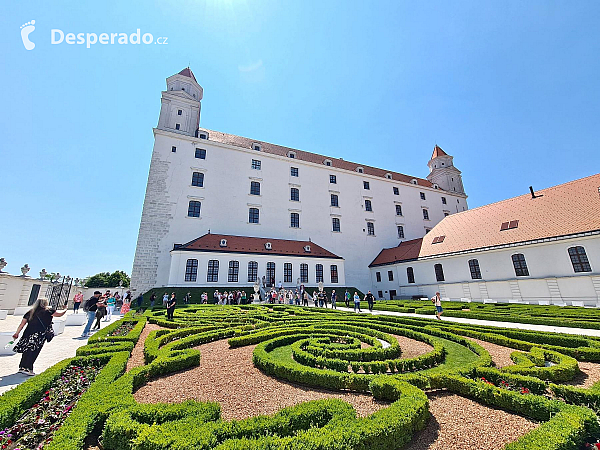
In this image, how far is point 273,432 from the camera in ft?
10.6

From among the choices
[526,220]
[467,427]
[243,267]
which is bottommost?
[467,427]

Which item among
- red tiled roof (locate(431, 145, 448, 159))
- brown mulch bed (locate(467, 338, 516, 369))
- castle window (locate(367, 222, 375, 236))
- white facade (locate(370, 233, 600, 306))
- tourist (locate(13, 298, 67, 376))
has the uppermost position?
red tiled roof (locate(431, 145, 448, 159))

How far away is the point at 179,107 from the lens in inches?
1378

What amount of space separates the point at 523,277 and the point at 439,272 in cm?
771

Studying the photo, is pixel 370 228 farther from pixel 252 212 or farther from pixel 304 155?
pixel 252 212

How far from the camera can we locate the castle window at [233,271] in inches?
1104

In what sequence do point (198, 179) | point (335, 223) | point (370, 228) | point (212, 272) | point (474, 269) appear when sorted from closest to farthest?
point (474, 269) < point (212, 272) < point (198, 179) < point (335, 223) < point (370, 228)

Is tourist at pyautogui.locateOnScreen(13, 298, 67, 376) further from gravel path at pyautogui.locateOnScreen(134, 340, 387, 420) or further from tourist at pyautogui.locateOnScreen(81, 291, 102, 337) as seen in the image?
tourist at pyautogui.locateOnScreen(81, 291, 102, 337)

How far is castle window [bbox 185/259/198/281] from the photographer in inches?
1044

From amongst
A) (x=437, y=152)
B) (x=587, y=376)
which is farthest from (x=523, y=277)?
A: (x=437, y=152)

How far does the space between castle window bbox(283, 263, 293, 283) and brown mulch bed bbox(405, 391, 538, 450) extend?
87.2 ft

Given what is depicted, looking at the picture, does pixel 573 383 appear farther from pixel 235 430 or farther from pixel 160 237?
pixel 160 237

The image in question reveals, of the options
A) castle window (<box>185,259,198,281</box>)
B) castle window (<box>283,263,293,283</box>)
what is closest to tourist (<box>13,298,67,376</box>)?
castle window (<box>185,259,198,281</box>)

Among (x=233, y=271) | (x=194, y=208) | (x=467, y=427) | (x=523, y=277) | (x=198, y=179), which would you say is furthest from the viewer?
(x=198, y=179)
